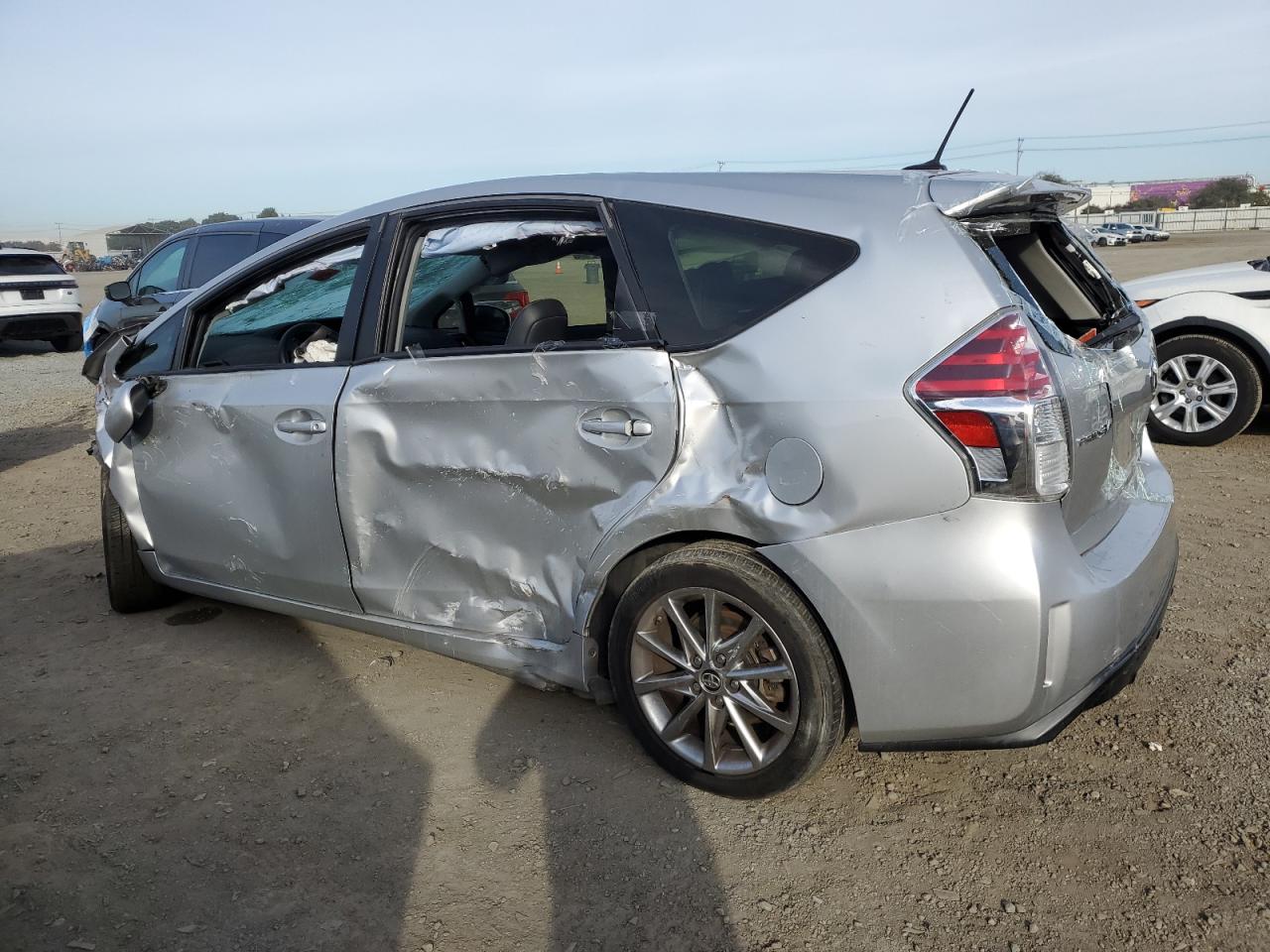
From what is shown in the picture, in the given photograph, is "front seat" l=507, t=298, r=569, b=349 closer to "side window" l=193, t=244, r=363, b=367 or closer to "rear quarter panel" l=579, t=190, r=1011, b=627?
"rear quarter panel" l=579, t=190, r=1011, b=627

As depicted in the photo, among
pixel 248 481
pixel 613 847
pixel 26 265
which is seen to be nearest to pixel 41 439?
pixel 248 481

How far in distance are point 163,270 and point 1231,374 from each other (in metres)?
8.79

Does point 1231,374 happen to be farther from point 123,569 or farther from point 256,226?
point 256,226

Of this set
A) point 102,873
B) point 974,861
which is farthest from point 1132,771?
point 102,873

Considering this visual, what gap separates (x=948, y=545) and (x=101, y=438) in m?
3.46

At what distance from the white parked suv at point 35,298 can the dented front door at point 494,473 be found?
13589mm

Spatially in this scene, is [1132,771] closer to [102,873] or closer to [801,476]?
[801,476]

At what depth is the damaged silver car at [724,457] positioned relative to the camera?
2369 millimetres

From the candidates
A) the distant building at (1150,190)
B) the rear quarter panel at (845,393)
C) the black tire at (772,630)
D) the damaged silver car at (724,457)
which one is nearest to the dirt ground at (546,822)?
the black tire at (772,630)

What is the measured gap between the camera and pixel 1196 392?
21.9 feet

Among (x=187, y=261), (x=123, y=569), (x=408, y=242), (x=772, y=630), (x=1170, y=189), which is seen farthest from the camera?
Result: (x=1170, y=189)

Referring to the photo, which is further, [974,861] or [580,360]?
[580,360]

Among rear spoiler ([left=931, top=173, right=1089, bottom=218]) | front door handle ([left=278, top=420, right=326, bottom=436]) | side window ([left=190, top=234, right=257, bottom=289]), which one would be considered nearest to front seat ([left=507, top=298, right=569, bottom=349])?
front door handle ([left=278, top=420, right=326, bottom=436])

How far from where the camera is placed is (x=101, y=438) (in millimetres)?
4168
